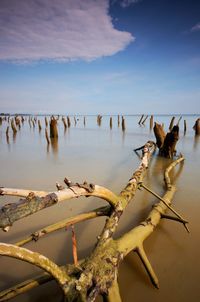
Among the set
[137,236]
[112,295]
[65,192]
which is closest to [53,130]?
→ [137,236]

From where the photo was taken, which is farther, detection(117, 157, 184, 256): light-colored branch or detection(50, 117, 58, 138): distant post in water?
detection(50, 117, 58, 138): distant post in water

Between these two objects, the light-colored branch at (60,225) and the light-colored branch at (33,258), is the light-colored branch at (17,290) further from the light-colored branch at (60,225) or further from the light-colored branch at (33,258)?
the light-colored branch at (60,225)

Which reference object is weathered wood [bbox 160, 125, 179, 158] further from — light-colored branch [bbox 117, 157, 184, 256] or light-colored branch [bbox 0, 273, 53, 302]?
light-colored branch [bbox 0, 273, 53, 302]

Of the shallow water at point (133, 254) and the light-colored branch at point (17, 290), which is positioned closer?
the light-colored branch at point (17, 290)

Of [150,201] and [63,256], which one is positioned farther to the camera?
[150,201]

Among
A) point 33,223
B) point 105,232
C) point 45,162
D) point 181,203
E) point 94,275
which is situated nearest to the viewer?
point 94,275

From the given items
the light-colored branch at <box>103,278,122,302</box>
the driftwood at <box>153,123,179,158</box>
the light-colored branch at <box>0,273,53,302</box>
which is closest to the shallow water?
the light-colored branch at <box>103,278,122,302</box>

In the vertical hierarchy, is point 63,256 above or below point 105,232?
below

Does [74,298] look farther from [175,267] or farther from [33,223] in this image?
[33,223]

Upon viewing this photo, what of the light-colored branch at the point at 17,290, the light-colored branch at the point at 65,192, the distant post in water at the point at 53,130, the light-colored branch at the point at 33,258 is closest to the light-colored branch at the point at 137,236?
the light-colored branch at the point at 65,192

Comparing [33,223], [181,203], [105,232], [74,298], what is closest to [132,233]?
[105,232]

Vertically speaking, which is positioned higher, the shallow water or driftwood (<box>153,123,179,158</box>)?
driftwood (<box>153,123,179,158</box>)

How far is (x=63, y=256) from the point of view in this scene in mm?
2619

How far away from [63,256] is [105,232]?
0.97 meters
